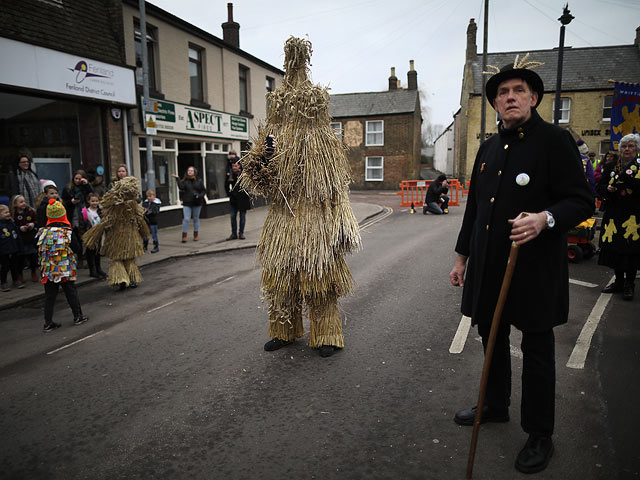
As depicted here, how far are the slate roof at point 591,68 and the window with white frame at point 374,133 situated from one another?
716cm

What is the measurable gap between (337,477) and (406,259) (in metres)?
6.60

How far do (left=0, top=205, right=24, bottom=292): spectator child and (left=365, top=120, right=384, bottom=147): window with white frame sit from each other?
Answer: 2982 cm

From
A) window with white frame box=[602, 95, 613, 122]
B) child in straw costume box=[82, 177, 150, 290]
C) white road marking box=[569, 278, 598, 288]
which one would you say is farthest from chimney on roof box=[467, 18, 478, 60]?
child in straw costume box=[82, 177, 150, 290]

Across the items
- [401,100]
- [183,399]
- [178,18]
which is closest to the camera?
[183,399]

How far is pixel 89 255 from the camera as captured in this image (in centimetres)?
818

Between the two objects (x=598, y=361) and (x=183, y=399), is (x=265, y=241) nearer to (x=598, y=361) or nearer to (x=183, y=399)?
(x=183, y=399)

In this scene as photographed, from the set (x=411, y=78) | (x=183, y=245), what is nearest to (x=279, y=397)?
(x=183, y=245)

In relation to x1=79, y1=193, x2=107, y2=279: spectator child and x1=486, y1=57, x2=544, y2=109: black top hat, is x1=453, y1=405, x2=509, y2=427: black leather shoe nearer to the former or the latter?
x1=486, y1=57, x2=544, y2=109: black top hat

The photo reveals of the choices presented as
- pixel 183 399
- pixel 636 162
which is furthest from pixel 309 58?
pixel 636 162

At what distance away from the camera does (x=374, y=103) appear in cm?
3534

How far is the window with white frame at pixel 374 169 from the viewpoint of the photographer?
115 feet

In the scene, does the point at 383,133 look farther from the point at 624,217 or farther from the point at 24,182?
the point at 624,217

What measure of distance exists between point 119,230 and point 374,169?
96.8ft

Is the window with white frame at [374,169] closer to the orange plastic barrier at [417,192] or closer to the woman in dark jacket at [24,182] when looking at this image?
the orange plastic barrier at [417,192]
